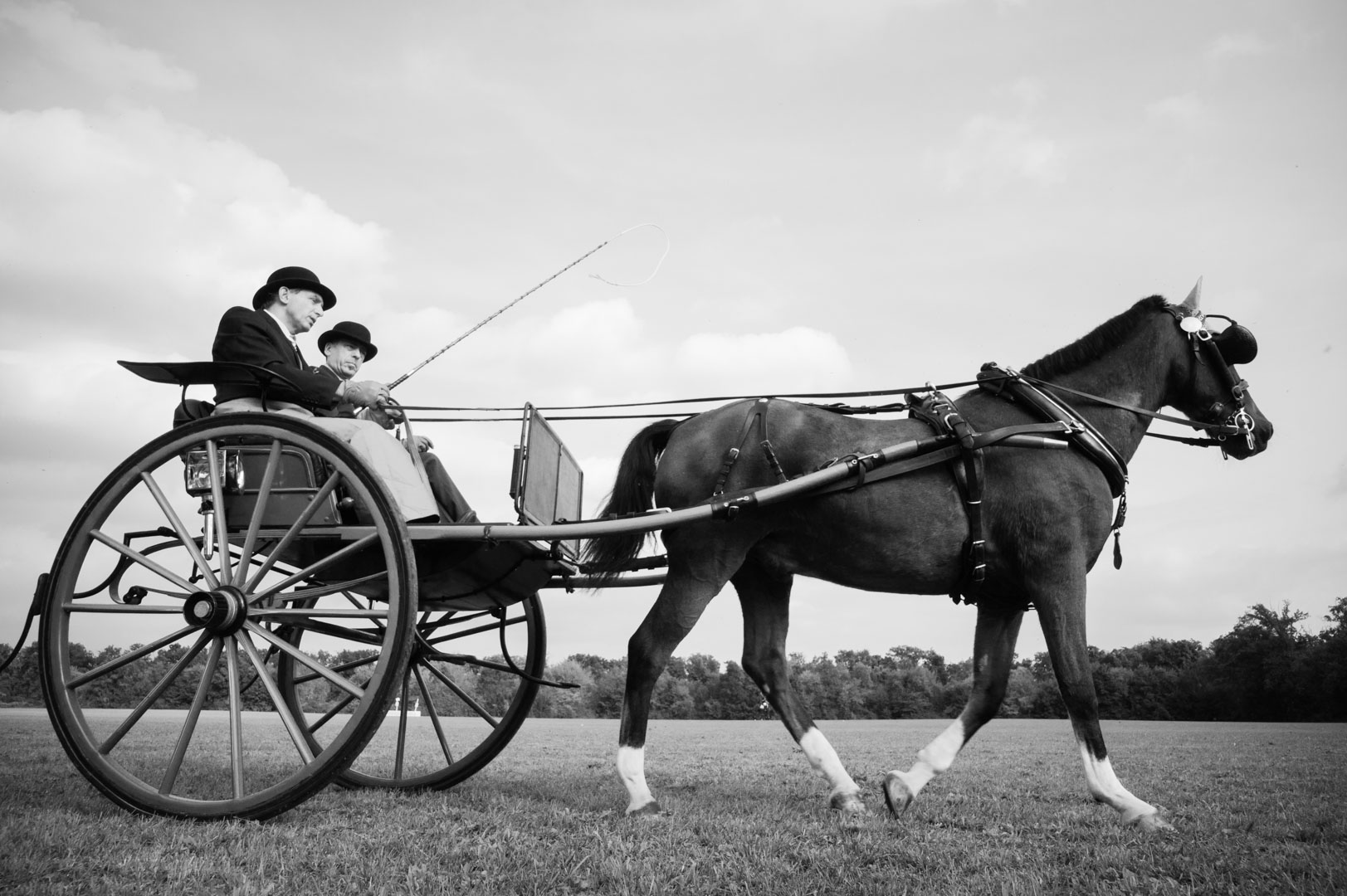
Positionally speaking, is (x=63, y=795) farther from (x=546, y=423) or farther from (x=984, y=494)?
(x=984, y=494)

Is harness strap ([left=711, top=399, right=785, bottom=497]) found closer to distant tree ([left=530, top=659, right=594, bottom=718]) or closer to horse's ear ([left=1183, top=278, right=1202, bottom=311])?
horse's ear ([left=1183, top=278, right=1202, bottom=311])

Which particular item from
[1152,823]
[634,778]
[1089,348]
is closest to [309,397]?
[634,778]

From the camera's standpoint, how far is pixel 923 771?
18.1 feet

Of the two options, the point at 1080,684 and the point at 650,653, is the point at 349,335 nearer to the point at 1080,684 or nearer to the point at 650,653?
the point at 650,653

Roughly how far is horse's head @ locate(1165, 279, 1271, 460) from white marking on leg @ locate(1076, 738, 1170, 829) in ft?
8.21

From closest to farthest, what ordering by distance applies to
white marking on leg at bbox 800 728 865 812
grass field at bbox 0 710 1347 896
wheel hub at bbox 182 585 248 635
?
grass field at bbox 0 710 1347 896 < wheel hub at bbox 182 585 248 635 < white marking on leg at bbox 800 728 865 812

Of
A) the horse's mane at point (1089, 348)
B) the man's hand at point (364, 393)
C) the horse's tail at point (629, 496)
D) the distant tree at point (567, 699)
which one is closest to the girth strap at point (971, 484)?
the horse's mane at point (1089, 348)

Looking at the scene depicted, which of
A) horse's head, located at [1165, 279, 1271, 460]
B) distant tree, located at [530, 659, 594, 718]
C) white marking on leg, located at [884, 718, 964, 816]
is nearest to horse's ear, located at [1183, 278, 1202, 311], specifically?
horse's head, located at [1165, 279, 1271, 460]

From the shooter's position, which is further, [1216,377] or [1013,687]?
[1013,687]

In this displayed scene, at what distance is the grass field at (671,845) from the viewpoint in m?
3.70

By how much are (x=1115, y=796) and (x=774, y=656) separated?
2.14 m

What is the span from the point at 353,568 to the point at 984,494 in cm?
377

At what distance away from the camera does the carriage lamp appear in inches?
207

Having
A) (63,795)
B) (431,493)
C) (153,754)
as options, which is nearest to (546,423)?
(431,493)
